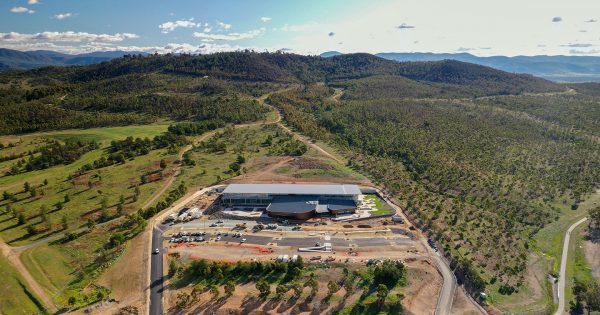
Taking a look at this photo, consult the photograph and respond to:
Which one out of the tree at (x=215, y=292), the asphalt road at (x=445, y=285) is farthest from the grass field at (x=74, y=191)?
the asphalt road at (x=445, y=285)

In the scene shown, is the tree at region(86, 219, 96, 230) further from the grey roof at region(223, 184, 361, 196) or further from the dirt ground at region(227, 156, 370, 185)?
the dirt ground at region(227, 156, 370, 185)

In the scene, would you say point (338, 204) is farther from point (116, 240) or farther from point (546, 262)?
point (116, 240)

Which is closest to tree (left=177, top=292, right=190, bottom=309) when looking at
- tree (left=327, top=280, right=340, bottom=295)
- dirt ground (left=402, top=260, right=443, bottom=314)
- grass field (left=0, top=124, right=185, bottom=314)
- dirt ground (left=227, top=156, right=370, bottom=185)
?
grass field (left=0, top=124, right=185, bottom=314)

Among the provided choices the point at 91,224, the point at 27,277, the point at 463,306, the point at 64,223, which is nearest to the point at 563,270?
the point at 463,306

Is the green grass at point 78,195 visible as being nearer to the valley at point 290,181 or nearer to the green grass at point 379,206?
the valley at point 290,181

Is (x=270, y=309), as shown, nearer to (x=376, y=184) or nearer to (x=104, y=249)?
(x=104, y=249)

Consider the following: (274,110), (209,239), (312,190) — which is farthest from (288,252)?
(274,110)
